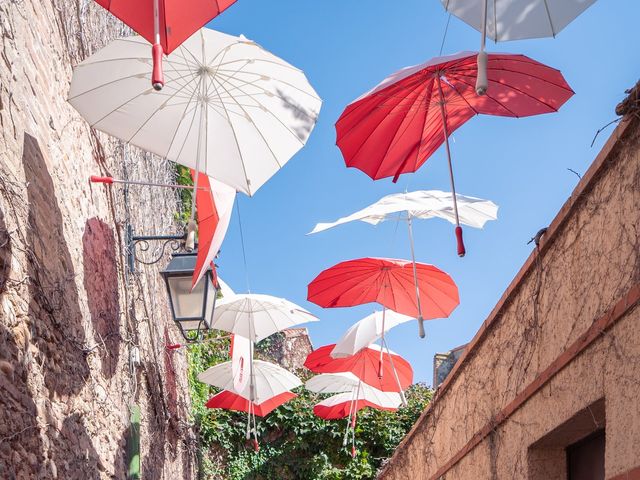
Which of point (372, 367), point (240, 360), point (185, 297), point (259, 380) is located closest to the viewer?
point (185, 297)

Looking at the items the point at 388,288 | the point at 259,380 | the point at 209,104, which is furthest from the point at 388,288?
the point at 259,380

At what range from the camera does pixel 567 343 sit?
15.1ft

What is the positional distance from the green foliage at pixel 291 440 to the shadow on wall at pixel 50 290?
8271 mm

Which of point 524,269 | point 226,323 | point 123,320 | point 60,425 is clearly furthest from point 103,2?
point 226,323

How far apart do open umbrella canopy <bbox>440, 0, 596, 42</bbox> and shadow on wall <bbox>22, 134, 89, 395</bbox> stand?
273cm

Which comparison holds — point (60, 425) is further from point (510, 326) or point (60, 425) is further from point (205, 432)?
point (205, 432)

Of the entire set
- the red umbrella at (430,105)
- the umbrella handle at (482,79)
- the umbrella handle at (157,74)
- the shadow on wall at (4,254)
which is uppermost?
the red umbrella at (430,105)

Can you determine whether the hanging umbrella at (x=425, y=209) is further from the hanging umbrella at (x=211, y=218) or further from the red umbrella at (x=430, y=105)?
the hanging umbrella at (x=211, y=218)

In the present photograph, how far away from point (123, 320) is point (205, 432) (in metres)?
7.17

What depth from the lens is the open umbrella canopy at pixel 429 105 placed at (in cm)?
569

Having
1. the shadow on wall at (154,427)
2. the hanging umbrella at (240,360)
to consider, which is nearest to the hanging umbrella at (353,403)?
the hanging umbrella at (240,360)

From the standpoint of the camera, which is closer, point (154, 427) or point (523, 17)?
point (523, 17)

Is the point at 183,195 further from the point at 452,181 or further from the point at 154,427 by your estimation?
the point at 452,181

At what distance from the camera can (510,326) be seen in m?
5.68
